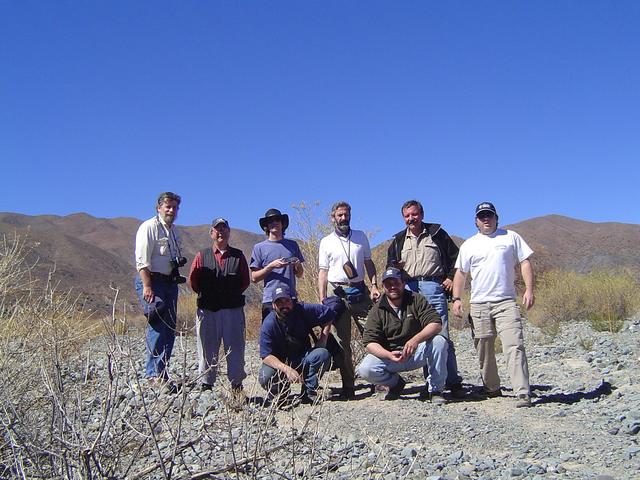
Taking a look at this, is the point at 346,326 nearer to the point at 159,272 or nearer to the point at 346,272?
the point at 346,272

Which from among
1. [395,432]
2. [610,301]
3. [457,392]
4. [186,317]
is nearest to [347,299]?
[457,392]

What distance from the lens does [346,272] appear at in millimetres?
6727

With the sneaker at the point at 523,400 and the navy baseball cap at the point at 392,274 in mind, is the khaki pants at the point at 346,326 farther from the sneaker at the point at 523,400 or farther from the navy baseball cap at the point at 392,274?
the sneaker at the point at 523,400

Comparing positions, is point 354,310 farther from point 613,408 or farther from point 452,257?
point 613,408

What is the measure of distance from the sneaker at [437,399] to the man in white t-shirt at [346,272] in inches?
34.8

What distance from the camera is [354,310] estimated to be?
22.6 feet

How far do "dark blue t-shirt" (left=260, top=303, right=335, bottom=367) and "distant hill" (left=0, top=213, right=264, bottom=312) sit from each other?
24.0 meters

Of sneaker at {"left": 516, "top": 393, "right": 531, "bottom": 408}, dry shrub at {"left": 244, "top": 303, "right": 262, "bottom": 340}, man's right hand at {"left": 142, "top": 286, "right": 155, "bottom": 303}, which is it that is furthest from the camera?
dry shrub at {"left": 244, "top": 303, "right": 262, "bottom": 340}

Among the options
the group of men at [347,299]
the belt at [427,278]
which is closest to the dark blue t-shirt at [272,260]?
the group of men at [347,299]

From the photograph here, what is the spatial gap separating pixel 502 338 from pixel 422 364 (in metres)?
0.82

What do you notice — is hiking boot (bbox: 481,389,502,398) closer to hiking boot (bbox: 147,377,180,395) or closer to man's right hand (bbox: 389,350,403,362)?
man's right hand (bbox: 389,350,403,362)

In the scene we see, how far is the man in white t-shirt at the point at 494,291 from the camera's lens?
19.7 feet

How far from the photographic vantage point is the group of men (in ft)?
20.3

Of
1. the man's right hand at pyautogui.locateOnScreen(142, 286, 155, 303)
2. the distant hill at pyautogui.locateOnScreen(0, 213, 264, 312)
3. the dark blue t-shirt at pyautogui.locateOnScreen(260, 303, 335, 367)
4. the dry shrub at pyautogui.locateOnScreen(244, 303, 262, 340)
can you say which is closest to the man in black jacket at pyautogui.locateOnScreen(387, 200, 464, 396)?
the dark blue t-shirt at pyautogui.locateOnScreen(260, 303, 335, 367)
